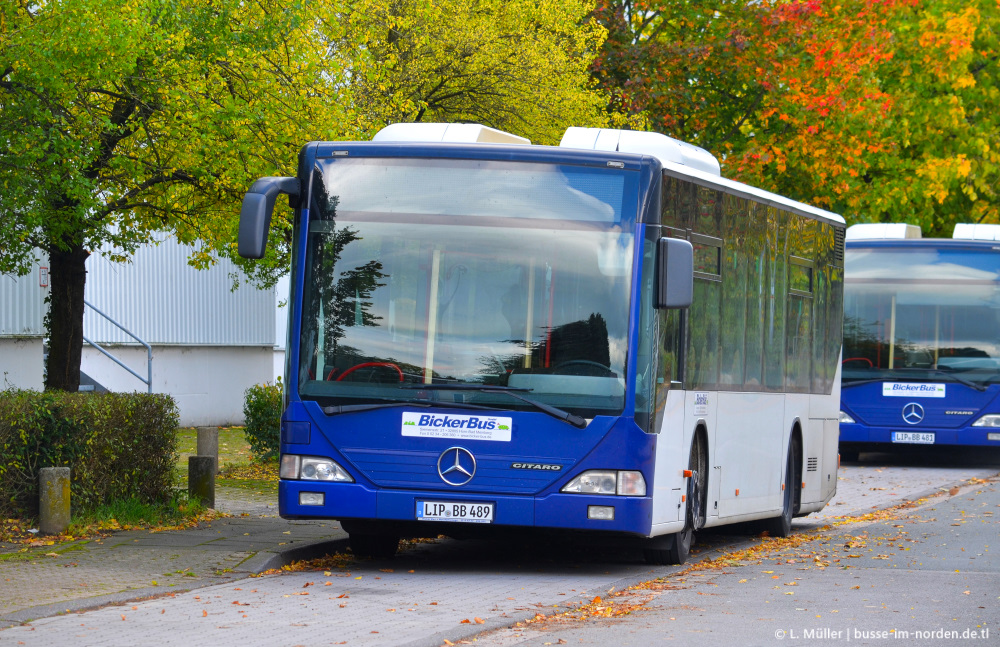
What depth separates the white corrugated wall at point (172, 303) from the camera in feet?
89.9

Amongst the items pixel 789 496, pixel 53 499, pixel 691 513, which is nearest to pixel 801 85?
pixel 789 496

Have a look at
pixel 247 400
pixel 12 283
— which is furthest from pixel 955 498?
pixel 12 283

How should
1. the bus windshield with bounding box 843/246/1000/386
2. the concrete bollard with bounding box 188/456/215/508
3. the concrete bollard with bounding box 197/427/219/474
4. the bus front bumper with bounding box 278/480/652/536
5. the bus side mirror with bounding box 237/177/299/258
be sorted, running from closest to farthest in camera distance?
the bus side mirror with bounding box 237/177/299/258
the bus front bumper with bounding box 278/480/652/536
the concrete bollard with bounding box 188/456/215/508
the concrete bollard with bounding box 197/427/219/474
the bus windshield with bounding box 843/246/1000/386

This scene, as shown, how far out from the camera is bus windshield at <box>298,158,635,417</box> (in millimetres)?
10773

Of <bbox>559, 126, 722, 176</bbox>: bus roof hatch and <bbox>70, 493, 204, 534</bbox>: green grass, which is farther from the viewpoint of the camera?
<bbox>70, 493, 204, 534</bbox>: green grass

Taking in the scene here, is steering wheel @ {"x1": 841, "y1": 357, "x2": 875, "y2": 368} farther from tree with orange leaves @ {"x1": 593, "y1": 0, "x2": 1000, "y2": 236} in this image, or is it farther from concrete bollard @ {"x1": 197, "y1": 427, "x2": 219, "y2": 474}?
concrete bollard @ {"x1": 197, "y1": 427, "x2": 219, "y2": 474}

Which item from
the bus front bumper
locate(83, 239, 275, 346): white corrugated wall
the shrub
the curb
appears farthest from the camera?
locate(83, 239, 275, 346): white corrugated wall

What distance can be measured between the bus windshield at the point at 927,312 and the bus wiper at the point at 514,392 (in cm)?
1452

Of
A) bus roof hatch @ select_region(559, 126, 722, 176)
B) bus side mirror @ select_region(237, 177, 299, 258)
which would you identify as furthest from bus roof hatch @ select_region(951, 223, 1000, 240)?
bus side mirror @ select_region(237, 177, 299, 258)

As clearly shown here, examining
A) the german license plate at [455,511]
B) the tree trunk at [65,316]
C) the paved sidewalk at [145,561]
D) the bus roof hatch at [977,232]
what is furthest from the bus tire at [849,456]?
the german license plate at [455,511]

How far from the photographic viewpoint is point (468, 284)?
10.9 meters

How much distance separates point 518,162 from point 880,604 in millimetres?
3819

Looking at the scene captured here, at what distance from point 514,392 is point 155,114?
17.9 feet

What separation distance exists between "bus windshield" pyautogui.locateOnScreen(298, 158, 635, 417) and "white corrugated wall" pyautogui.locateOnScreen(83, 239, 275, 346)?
52.9ft
